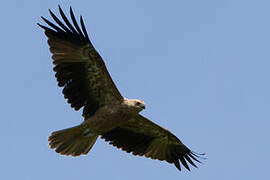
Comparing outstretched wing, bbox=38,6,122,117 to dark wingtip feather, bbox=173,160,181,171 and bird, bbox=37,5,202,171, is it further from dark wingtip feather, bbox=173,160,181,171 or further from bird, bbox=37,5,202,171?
dark wingtip feather, bbox=173,160,181,171

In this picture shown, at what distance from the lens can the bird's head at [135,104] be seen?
12.7m

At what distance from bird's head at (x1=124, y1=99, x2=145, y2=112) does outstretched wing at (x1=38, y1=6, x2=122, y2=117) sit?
30 centimetres

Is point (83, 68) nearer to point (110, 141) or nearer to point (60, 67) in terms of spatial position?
point (60, 67)

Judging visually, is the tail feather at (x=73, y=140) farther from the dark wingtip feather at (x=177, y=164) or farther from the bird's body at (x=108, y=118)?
the dark wingtip feather at (x=177, y=164)

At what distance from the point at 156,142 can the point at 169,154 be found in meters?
0.50

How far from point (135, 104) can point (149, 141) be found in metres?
2.07

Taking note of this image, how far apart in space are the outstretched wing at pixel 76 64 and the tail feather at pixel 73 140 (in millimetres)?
535

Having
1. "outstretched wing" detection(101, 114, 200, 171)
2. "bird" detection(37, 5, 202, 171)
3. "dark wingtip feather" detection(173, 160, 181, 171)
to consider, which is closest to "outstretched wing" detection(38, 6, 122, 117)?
"bird" detection(37, 5, 202, 171)

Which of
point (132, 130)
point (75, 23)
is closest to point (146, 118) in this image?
point (132, 130)

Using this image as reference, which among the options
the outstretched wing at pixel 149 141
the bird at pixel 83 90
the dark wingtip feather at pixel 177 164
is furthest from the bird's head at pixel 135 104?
the dark wingtip feather at pixel 177 164

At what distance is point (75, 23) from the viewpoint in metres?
12.9

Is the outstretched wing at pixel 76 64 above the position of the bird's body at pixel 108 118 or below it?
above

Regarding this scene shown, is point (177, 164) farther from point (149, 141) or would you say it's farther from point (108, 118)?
point (108, 118)

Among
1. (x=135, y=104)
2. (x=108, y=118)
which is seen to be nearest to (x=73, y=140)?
(x=108, y=118)
